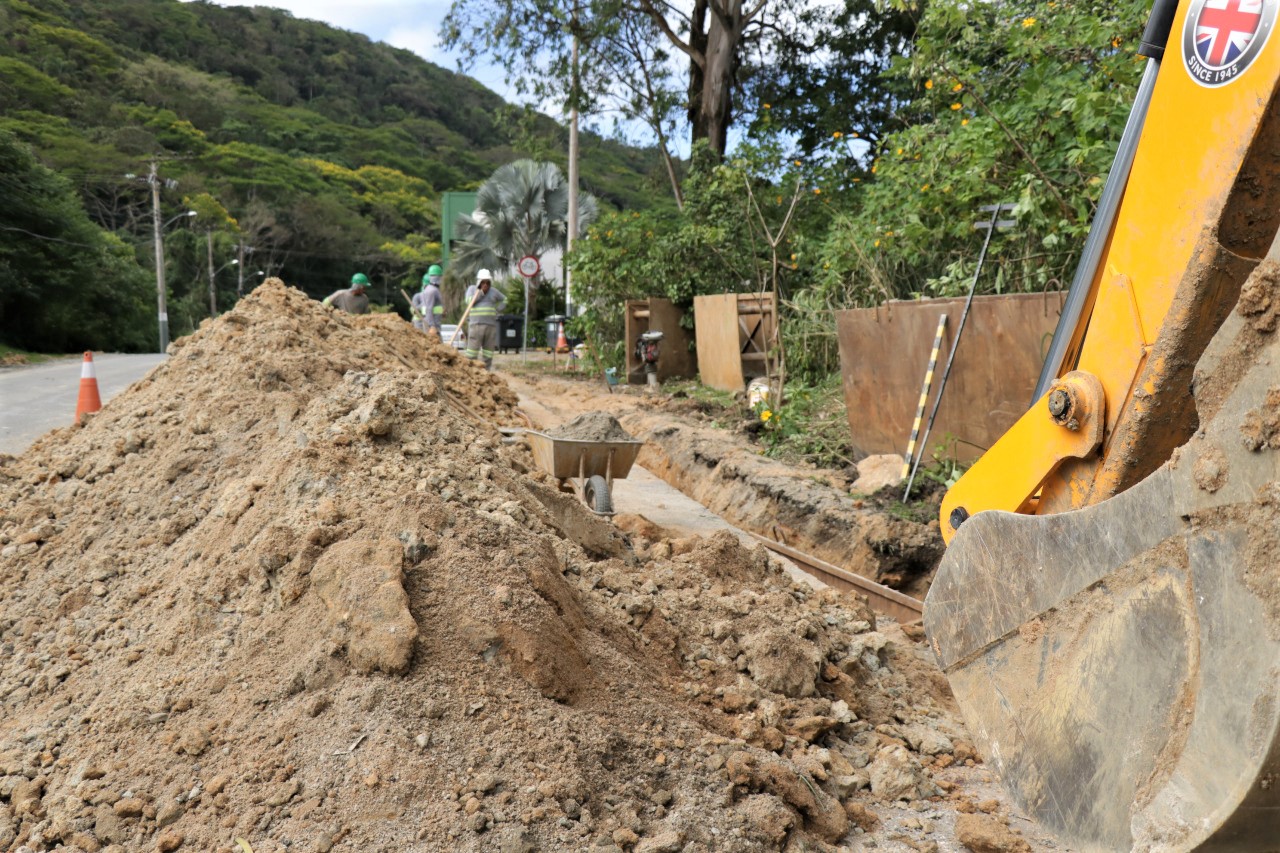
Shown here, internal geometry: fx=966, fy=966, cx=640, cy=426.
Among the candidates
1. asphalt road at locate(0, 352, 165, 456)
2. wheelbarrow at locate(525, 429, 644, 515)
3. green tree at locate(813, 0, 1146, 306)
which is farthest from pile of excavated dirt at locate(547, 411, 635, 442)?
asphalt road at locate(0, 352, 165, 456)

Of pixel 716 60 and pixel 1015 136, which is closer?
pixel 1015 136

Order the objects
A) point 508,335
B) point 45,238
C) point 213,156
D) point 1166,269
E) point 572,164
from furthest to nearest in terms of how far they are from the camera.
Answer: point 213,156, point 45,238, point 508,335, point 572,164, point 1166,269

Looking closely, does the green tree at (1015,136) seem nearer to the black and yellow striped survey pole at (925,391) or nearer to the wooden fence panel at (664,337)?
the black and yellow striped survey pole at (925,391)

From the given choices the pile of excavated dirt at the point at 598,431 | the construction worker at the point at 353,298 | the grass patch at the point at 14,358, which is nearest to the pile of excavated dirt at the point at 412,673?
the pile of excavated dirt at the point at 598,431

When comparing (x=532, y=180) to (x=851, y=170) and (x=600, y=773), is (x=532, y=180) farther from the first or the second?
(x=600, y=773)

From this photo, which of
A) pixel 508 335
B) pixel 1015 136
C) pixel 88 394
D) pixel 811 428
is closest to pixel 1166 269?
pixel 1015 136

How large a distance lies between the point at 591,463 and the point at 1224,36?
5.11 m

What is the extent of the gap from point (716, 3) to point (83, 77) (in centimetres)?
4521

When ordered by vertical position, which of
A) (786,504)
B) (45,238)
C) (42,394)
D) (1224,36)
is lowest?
(42,394)

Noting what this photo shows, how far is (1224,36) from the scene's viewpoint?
2.14 metres

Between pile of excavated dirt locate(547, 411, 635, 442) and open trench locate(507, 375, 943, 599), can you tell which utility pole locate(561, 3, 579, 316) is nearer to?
open trench locate(507, 375, 943, 599)

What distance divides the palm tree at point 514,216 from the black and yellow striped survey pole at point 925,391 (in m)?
32.1

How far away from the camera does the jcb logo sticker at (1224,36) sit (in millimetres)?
2043

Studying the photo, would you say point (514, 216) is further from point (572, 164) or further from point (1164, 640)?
point (1164, 640)
